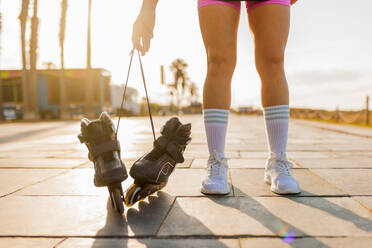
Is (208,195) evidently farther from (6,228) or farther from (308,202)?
(6,228)

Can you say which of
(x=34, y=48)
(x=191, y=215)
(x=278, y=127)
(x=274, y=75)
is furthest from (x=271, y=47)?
(x=34, y=48)

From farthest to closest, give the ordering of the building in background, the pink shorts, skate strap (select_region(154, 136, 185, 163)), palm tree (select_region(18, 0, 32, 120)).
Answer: the building in background
palm tree (select_region(18, 0, 32, 120))
the pink shorts
skate strap (select_region(154, 136, 185, 163))

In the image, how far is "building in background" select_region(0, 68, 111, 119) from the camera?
27.9 meters

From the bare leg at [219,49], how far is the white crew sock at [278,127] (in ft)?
0.98

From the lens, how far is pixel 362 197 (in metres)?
1.68

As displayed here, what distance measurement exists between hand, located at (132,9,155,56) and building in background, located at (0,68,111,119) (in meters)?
24.4

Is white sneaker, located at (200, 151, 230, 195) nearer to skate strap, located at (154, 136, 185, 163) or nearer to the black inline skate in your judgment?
skate strap, located at (154, 136, 185, 163)

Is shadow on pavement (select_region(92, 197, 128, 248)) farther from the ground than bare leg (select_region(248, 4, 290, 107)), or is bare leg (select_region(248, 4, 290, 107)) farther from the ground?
bare leg (select_region(248, 4, 290, 107))

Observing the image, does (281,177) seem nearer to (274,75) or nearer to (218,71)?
(274,75)

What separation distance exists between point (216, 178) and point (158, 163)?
0.40 metres

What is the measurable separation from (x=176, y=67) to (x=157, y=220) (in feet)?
206

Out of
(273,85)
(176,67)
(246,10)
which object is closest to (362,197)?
(273,85)

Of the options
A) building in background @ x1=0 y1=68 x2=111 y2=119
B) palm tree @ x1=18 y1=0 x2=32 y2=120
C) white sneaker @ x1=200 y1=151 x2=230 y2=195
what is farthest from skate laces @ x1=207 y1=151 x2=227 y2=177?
building in background @ x1=0 y1=68 x2=111 y2=119

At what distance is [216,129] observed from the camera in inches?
74.9
